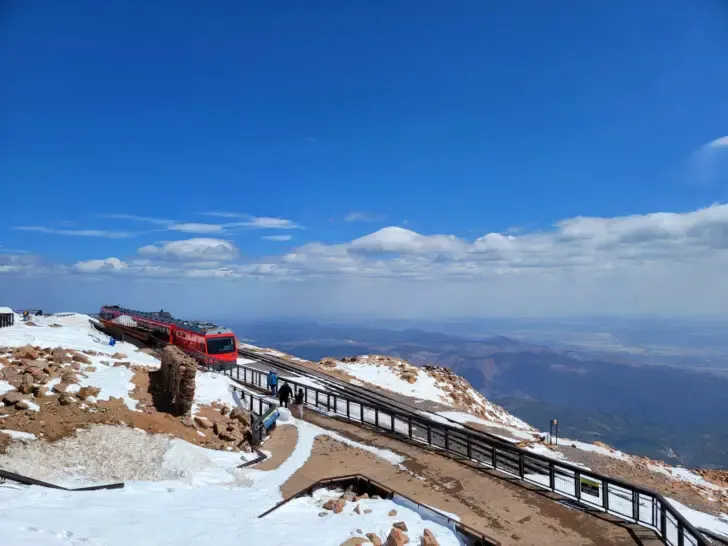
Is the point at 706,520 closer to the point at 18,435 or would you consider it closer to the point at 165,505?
the point at 165,505

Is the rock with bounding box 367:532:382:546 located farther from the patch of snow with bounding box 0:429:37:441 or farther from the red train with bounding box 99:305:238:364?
the red train with bounding box 99:305:238:364

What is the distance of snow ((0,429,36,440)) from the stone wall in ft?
17.4

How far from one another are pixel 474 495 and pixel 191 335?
26.4 metres

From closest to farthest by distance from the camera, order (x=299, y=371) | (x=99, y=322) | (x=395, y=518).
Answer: (x=395, y=518) → (x=299, y=371) → (x=99, y=322)

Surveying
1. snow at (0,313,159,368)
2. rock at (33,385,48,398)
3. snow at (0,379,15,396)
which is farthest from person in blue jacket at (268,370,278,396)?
snow at (0,379,15,396)

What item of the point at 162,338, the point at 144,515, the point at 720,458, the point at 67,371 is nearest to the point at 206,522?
the point at 144,515

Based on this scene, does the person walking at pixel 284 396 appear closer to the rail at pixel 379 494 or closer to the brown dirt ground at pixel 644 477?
the rail at pixel 379 494

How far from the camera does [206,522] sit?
10.1m

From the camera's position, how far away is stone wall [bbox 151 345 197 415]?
17656 millimetres


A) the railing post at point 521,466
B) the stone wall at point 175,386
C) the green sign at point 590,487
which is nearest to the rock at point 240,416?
the stone wall at point 175,386

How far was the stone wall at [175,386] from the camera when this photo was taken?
17656mm

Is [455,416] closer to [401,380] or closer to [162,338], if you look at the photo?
[401,380]

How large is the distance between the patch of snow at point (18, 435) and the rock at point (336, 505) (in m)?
8.36

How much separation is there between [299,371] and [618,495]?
27299mm
